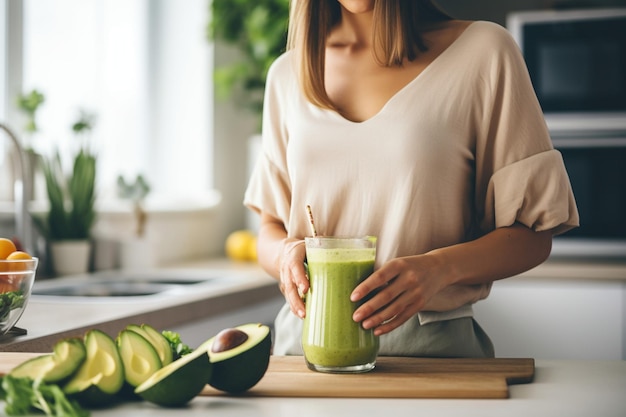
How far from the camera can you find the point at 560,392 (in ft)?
3.48

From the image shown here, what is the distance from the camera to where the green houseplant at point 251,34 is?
10.7 ft

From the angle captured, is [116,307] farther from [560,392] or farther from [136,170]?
[136,170]

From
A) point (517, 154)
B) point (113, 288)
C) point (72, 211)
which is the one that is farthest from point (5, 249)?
point (72, 211)

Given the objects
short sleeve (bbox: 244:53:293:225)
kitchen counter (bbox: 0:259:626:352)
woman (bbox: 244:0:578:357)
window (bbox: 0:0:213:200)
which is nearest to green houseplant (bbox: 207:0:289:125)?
window (bbox: 0:0:213:200)

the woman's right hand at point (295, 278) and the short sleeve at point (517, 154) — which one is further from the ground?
the short sleeve at point (517, 154)

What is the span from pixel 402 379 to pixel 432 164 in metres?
0.39

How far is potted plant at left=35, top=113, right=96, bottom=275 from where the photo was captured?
8.54ft

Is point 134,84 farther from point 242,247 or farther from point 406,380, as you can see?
point 406,380

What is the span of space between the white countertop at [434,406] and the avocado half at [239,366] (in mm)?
18

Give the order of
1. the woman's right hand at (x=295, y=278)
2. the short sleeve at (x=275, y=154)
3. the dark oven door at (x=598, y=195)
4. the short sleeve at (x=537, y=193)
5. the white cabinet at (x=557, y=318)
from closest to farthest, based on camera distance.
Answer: the woman's right hand at (x=295, y=278) → the short sleeve at (x=537, y=193) → the short sleeve at (x=275, y=154) → the white cabinet at (x=557, y=318) → the dark oven door at (x=598, y=195)

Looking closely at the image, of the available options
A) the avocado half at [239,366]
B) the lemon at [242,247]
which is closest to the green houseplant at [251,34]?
the lemon at [242,247]

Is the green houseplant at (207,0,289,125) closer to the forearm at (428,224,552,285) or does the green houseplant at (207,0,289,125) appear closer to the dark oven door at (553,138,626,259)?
the dark oven door at (553,138,626,259)

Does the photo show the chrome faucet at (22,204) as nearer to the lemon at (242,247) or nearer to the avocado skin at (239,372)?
the lemon at (242,247)

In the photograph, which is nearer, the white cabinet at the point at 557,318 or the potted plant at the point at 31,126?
the potted plant at the point at 31,126
